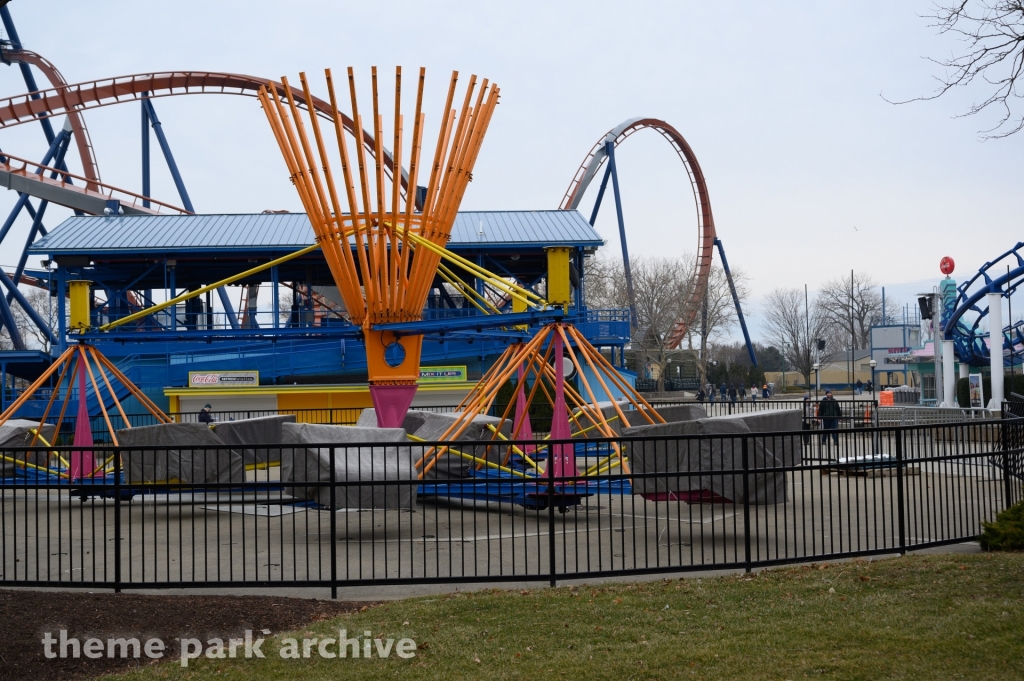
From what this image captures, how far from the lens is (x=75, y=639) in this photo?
6.92m

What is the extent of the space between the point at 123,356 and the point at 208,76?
1232 centimetres

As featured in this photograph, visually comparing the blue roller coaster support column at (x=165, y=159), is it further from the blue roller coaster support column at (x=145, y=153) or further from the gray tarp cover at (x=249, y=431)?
the gray tarp cover at (x=249, y=431)

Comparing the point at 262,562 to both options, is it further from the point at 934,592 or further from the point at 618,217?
the point at 618,217

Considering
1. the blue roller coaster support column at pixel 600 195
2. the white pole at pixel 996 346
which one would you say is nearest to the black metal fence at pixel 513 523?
the white pole at pixel 996 346

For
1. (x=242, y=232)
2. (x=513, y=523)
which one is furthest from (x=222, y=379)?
(x=513, y=523)

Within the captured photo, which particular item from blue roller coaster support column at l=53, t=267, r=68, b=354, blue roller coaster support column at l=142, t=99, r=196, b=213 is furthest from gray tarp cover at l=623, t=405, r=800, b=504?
blue roller coaster support column at l=142, t=99, r=196, b=213

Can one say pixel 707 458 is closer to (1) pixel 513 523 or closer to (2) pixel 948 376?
(1) pixel 513 523

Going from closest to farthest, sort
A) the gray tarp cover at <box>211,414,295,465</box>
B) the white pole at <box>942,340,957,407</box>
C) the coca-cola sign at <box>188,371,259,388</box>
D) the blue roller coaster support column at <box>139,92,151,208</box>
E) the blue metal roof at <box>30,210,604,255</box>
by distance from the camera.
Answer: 1. the gray tarp cover at <box>211,414,295,465</box>
2. the white pole at <box>942,340,957,407</box>
3. the coca-cola sign at <box>188,371,259,388</box>
4. the blue metal roof at <box>30,210,604,255</box>
5. the blue roller coaster support column at <box>139,92,151,208</box>

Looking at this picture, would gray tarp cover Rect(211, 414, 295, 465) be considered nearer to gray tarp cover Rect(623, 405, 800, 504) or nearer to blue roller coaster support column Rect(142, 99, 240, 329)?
gray tarp cover Rect(623, 405, 800, 504)

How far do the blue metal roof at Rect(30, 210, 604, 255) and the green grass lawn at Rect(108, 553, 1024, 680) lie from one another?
2529 cm

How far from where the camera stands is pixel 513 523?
30.1ft

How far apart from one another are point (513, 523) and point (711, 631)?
2.86 m

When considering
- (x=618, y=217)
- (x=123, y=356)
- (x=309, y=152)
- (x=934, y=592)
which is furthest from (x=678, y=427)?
(x=618, y=217)

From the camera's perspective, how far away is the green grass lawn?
591 cm
